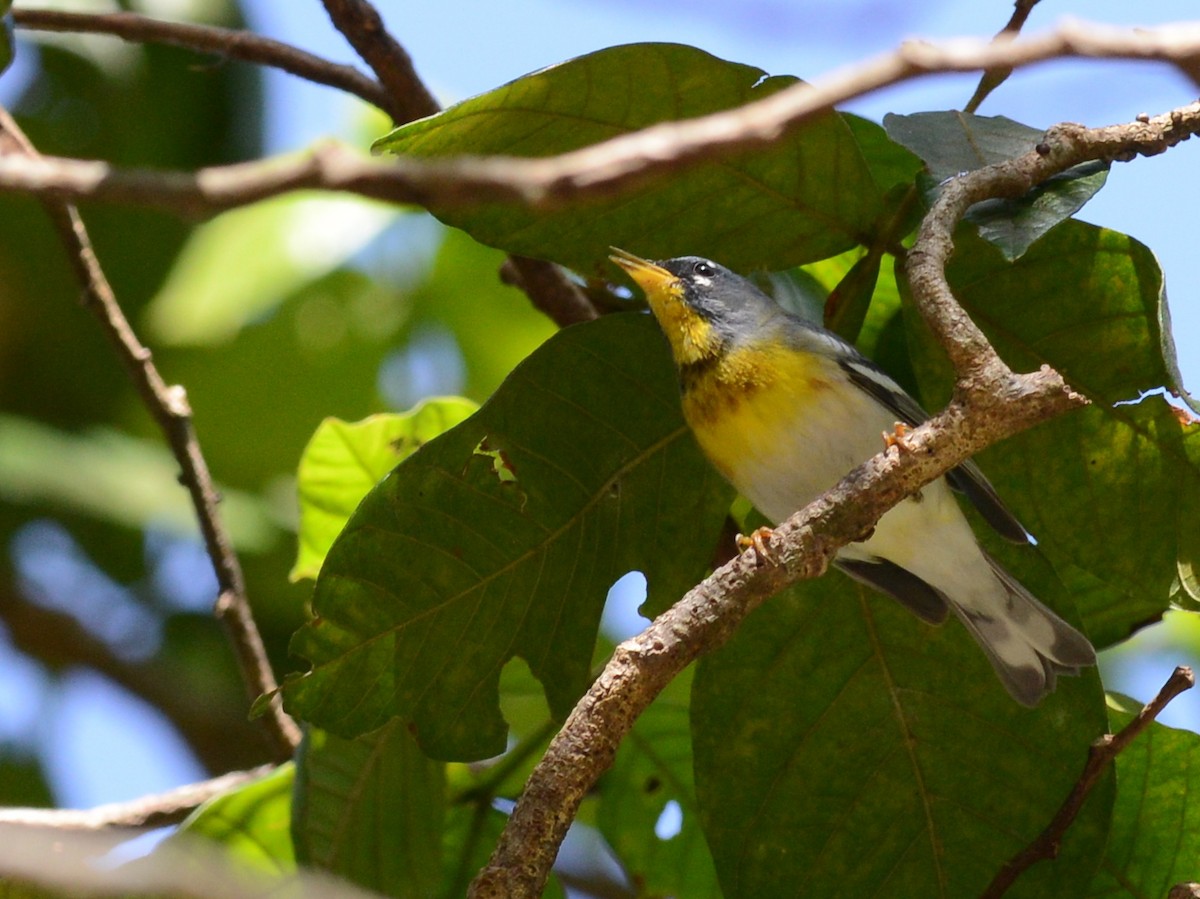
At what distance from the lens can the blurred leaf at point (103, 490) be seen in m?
3.75

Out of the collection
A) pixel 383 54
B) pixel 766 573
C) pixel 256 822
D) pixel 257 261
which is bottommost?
pixel 256 822

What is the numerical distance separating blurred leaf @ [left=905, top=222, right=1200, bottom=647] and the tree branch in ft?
1.50

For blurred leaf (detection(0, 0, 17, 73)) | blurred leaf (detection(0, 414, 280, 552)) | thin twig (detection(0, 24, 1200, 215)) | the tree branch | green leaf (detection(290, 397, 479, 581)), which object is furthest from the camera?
blurred leaf (detection(0, 414, 280, 552))

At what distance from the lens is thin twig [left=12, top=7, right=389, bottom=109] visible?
2668 millimetres

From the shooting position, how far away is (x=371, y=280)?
13.1ft

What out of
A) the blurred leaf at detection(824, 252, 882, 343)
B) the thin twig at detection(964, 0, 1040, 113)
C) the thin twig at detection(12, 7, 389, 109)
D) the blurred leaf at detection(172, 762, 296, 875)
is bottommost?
the blurred leaf at detection(172, 762, 296, 875)

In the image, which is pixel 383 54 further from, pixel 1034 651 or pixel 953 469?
pixel 1034 651

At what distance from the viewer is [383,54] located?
8.90 feet

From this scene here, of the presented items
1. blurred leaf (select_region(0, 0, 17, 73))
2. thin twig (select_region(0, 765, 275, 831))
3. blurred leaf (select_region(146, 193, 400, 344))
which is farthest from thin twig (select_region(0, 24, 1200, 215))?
blurred leaf (select_region(146, 193, 400, 344))

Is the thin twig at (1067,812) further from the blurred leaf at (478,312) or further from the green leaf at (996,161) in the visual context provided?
the blurred leaf at (478,312)

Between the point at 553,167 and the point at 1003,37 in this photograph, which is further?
the point at 1003,37

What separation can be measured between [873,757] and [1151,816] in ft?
1.61

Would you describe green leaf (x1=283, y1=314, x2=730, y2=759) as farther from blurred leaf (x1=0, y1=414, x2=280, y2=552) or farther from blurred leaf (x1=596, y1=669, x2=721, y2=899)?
blurred leaf (x1=0, y1=414, x2=280, y2=552)

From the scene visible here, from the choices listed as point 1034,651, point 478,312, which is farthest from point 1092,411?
point 478,312
